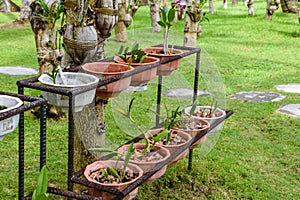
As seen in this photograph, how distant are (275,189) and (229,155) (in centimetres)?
71

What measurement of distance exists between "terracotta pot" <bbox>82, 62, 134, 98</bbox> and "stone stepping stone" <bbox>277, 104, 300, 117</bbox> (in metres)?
3.17

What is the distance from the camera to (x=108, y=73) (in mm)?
2949

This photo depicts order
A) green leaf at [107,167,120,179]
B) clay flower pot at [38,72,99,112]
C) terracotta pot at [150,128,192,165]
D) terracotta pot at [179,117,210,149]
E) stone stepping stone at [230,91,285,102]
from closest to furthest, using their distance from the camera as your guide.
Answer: clay flower pot at [38,72,99,112], green leaf at [107,167,120,179], terracotta pot at [150,128,192,165], terracotta pot at [179,117,210,149], stone stepping stone at [230,91,285,102]

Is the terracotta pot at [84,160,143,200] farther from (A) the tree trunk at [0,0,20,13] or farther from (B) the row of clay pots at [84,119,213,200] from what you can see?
(A) the tree trunk at [0,0,20,13]

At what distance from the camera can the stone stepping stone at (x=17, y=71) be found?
730cm

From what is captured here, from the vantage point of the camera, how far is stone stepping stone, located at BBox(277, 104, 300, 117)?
5.82 m

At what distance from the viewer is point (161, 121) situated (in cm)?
390

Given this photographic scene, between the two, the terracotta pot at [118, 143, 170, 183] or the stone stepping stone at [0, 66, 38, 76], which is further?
the stone stepping stone at [0, 66, 38, 76]

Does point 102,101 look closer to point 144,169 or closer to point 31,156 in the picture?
point 144,169

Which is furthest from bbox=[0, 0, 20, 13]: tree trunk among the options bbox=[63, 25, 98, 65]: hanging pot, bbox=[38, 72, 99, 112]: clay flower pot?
bbox=[38, 72, 99, 112]: clay flower pot

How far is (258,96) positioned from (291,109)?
0.65 m

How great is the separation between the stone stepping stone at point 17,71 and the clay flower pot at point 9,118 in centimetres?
510

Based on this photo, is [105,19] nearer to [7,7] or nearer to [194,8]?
[194,8]

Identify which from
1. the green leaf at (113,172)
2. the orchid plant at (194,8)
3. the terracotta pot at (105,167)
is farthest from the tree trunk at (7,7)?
the green leaf at (113,172)
